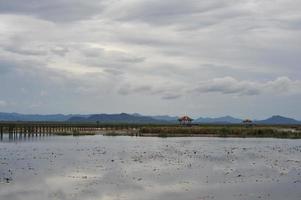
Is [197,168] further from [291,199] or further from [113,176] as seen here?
[291,199]

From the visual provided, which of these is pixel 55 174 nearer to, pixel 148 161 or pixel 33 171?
pixel 33 171

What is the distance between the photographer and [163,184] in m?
31.1

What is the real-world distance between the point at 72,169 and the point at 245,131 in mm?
70595

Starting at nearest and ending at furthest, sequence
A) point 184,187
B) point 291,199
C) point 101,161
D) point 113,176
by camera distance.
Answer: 1. point 291,199
2. point 184,187
3. point 113,176
4. point 101,161

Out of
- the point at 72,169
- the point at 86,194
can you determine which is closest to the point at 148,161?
the point at 72,169

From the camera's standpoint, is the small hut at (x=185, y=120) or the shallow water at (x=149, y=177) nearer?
the shallow water at (x=149, y=177)

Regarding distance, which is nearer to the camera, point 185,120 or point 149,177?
point 149,177

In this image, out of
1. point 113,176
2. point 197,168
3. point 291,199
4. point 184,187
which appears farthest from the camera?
point 197,168

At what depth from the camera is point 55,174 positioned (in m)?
35.4

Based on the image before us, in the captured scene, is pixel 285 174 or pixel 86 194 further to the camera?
pixel 285 174

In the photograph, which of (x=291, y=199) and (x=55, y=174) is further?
(x=55, y=174)

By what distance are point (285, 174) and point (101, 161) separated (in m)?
17.0

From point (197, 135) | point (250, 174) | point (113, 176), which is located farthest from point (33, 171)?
point (197, 135)

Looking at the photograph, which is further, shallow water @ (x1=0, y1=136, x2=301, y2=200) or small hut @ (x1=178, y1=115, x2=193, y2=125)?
small hut @ (x1=178, y1=115, x2=193, y2=125)
